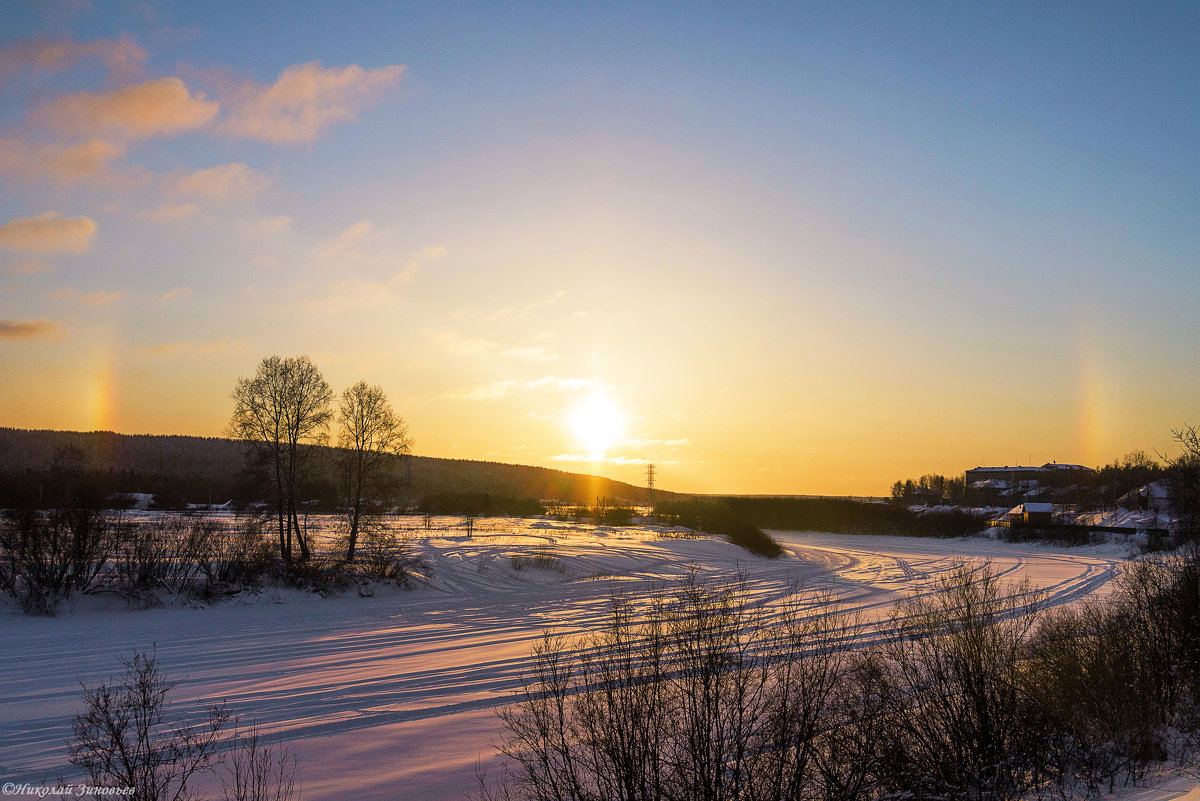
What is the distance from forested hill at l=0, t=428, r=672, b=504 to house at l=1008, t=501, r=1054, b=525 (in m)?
75.2

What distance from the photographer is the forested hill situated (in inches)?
2732

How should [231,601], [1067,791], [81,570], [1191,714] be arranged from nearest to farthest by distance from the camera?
1. [1067,791]
2. [1191,714]
3. [81,570]
4. [231,601]

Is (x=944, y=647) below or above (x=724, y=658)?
below

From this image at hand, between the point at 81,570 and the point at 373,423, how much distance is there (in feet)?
48.5

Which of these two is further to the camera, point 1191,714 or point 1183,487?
point 1183,487

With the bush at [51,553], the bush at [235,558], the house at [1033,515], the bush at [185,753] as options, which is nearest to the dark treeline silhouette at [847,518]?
the house at [1033,515]

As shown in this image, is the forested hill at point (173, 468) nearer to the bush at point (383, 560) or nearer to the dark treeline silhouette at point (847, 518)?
the bush at point (383, 560)

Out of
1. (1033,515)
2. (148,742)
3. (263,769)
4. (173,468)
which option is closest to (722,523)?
(1033,515)

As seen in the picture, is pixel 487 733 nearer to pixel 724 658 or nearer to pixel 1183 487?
pixel 724 658

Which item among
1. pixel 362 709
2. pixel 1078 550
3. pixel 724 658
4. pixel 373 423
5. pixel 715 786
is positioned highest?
pixel 373 423

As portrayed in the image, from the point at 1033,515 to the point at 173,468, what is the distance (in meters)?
142

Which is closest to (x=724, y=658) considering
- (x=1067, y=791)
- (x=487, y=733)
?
(x=487, y=733)

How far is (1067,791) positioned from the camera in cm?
1247

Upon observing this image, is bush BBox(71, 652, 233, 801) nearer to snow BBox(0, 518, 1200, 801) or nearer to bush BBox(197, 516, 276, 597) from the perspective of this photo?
snow BBox(0, 518, 1200, 801)
